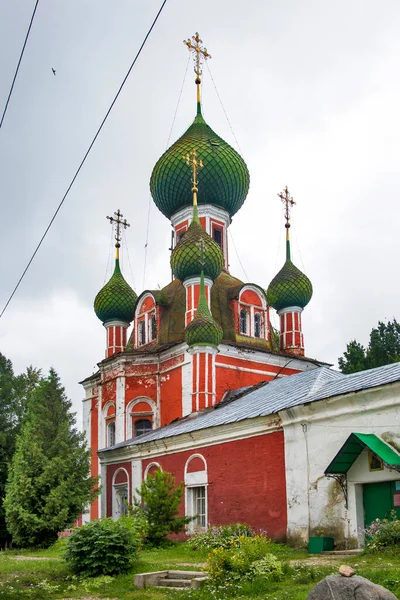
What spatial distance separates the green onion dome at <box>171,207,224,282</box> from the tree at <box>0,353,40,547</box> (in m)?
6.75

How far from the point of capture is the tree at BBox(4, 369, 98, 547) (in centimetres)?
1906

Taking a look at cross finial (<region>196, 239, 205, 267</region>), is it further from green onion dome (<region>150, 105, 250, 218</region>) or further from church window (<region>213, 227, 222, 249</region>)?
green onion dome (<region>150, 105, 250, 218</region>)

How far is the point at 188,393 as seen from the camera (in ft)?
85.0

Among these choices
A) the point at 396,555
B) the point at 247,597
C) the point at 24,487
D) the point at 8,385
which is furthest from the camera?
the point at 8,385

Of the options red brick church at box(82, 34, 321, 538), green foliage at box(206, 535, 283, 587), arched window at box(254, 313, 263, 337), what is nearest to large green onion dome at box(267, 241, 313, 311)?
red brick church at box(82, 34, 321, 538)

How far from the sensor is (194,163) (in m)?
30.2

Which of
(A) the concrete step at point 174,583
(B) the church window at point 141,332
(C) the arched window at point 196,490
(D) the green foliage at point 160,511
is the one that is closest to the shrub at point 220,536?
(D) the green foliage at point 160,511

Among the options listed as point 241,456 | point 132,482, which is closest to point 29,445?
point 132,482

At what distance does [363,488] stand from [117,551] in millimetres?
4498

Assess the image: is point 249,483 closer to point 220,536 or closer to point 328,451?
point 220,536

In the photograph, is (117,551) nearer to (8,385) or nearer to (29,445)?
(29,445)

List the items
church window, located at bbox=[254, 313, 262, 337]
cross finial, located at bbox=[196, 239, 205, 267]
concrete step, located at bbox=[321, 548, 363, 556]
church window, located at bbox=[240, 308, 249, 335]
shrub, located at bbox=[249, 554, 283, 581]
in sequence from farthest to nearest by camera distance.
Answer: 1. church window, located at bbox=[254, 313, 262, 337]
2. church window, located at bbox=[240, 308, 249, 335]
3. cross finial, located at bbox=[196, 239, 205, 267]
4. concrete step, located at bbox=[321, 548, 363, 556]
5. shrub, located at bbox=[249, 554, 283, 581]

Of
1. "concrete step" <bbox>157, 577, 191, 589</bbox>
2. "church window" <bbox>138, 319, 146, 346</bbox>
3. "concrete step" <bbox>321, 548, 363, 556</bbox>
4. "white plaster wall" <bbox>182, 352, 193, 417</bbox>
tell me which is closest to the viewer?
"concrete step" <bbox>157, 577, 191, 589</bbox>

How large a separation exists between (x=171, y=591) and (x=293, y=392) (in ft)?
24.3
